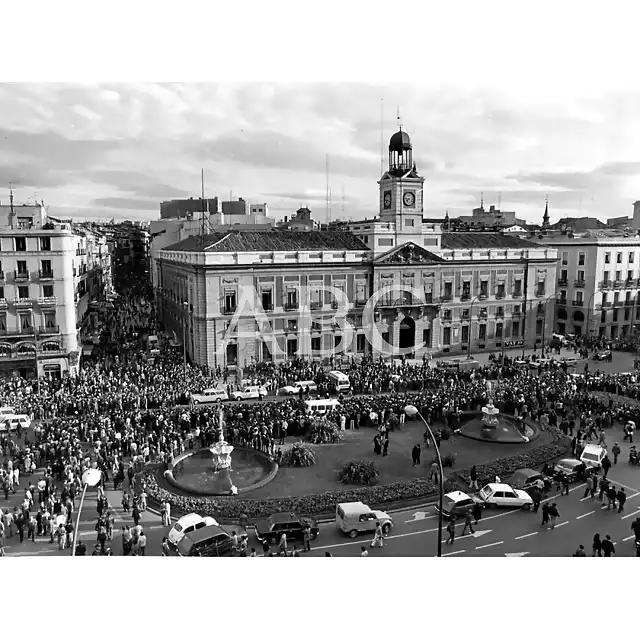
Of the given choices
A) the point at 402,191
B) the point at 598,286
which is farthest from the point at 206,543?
the point at 598,286

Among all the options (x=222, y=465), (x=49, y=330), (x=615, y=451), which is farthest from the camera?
(x=49, y=330)

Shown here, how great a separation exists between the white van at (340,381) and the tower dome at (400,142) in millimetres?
20336

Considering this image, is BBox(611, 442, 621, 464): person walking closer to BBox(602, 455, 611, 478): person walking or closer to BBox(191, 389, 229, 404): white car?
BBox(602, 455, 611, 478): person walking

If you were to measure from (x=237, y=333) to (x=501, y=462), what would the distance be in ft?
73.6

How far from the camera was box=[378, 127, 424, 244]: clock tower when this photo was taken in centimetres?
4866

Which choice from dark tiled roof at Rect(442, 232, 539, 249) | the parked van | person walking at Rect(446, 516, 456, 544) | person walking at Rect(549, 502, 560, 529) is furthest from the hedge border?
dark tiled roof at Rect(442, 232, 539, 249)

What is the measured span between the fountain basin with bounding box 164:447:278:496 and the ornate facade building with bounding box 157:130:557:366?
16324mm

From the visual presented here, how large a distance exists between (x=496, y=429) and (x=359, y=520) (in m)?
12.5

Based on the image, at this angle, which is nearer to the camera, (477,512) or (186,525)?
(186,525)

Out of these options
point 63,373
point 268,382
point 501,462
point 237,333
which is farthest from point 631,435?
point 63,373

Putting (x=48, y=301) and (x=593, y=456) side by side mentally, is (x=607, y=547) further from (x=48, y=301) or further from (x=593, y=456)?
(x=48, y=301)

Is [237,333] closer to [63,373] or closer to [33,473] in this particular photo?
[63,373]

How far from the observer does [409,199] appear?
49.0 meters

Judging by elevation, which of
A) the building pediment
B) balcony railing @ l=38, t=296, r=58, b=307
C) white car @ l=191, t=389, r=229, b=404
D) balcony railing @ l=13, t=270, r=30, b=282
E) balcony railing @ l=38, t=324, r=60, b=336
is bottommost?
white car @ l=191, t=389, r=229, b=404
